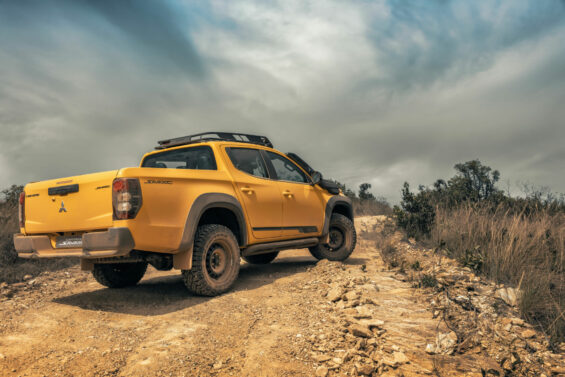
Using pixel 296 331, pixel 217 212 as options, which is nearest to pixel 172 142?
pixel 217 212

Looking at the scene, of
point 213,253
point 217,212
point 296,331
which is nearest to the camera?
point 296,331

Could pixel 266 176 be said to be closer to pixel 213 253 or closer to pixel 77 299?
pixel 213 253

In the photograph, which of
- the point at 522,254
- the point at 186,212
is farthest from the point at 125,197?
the point at 522,254

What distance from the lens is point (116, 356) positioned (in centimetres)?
359

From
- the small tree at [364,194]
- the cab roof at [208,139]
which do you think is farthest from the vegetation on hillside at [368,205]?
the cab roof at [208,139]

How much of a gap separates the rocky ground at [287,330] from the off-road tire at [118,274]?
0.17 m

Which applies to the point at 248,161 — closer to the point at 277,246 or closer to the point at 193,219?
the point at 277,246

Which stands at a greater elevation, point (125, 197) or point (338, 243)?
point (125, 197)

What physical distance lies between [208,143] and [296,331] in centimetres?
287

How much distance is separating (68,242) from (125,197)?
3.44ft

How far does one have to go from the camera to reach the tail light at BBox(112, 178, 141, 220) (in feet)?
14.0

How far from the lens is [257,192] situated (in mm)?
5980

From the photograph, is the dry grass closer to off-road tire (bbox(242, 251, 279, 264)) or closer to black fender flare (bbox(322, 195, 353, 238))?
black fender flare (bbox(322, 195, 353, 238))

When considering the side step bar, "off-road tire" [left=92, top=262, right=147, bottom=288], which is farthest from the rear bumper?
the side step bar
